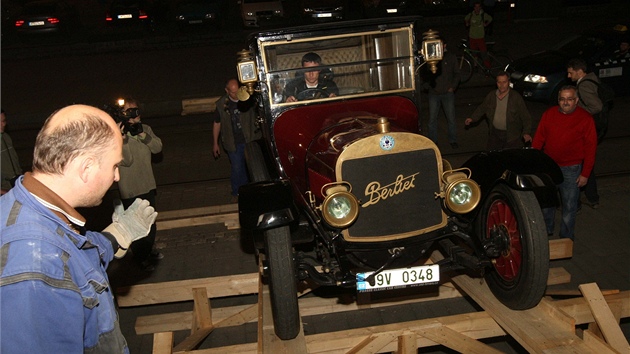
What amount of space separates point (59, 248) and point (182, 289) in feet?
9.64

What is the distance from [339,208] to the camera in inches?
157

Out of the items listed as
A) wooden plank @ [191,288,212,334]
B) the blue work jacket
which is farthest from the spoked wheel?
the blue work jacket

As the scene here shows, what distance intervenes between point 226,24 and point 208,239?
1582 cm

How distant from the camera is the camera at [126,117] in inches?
208

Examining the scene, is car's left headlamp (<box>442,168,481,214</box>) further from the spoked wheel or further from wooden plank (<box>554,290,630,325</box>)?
wooden plank (<box>554,290,630,325</box>)

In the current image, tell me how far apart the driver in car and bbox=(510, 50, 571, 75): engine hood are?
701 cm

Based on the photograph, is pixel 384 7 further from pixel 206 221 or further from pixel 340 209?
pixel 340 209

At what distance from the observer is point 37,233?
6.68 feet

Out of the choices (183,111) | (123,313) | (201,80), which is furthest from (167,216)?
(201,80)

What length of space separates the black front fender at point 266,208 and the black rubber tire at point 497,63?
9716 mm

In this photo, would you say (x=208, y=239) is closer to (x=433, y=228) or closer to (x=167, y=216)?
(x=167, y=216)

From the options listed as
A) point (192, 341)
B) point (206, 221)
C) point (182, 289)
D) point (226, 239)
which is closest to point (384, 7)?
point (226, 239)

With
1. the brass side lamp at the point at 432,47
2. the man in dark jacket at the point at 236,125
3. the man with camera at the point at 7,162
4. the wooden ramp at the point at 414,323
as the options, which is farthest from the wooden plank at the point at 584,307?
the man with camera at the point at 7,162

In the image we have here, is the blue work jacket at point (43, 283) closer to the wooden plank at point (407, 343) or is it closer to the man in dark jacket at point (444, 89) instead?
the wooden plank at point (407, 343)
